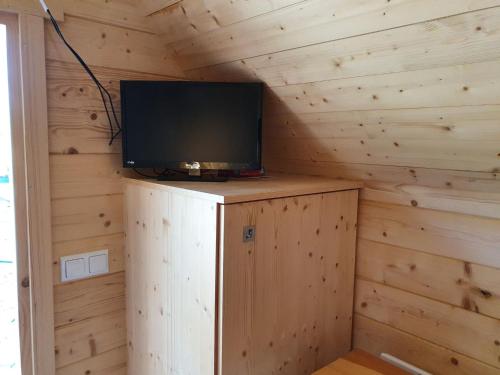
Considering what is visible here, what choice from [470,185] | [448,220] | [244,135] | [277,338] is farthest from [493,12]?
Answer: [277,338]

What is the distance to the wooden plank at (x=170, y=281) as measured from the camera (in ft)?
4.04

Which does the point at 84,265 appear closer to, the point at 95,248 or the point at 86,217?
the point at 95,248

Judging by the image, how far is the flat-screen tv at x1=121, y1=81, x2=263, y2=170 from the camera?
151cm

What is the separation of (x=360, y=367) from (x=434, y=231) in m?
0.55

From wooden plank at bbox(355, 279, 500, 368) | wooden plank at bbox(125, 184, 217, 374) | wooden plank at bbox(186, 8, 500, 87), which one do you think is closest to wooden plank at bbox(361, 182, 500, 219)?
wooden plank at bbox(355, 279, 500, 368)

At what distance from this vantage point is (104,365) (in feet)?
5.66

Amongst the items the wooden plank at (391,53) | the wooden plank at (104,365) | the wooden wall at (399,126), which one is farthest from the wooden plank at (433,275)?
Result: the wooden plank at (104,365)

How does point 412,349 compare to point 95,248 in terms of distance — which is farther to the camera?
point 95,248

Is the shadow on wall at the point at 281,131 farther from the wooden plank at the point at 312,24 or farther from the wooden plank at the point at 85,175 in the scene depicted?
the wooden plank at the point at 85,175

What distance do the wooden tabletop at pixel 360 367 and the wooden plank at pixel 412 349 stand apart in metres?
0.17

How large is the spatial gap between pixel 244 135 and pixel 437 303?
948mm

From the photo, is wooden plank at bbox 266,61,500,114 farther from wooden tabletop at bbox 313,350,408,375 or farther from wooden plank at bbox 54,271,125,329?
wooden plank at bbox 54,271,125,329

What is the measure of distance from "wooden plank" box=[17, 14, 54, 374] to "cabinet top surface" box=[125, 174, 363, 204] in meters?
0.33

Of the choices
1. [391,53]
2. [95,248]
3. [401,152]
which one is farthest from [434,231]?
[95,248]
